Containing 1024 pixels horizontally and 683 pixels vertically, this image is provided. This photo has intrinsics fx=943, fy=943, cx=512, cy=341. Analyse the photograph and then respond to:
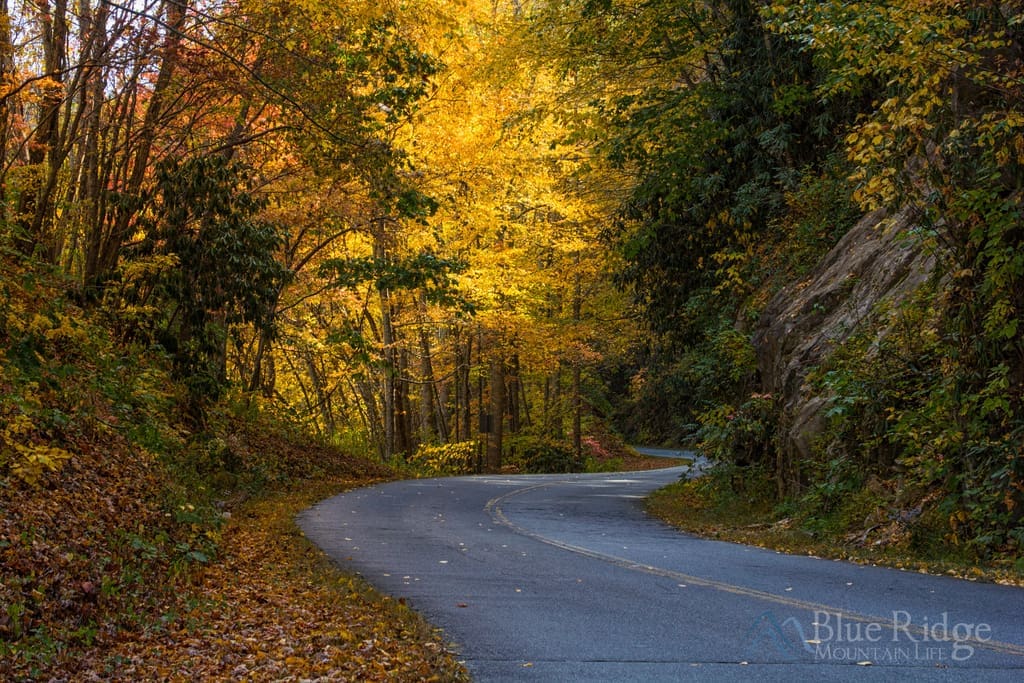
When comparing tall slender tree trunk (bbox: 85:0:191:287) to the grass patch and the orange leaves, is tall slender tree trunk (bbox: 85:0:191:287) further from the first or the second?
the grass patch

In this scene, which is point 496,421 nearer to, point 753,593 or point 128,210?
point 128,210

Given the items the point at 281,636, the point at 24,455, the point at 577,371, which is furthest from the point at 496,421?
the point at 281,636

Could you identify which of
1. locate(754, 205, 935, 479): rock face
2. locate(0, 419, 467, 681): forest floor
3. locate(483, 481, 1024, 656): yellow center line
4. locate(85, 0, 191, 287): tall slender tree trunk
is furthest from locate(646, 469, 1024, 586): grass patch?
locate(85, 0, 191, 287): tall slender tree trunk

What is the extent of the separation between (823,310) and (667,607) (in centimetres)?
976

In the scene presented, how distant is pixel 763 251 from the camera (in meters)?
20.1

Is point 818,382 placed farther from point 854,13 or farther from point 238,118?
point 238,118

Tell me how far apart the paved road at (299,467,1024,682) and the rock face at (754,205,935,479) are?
3447 millimetres

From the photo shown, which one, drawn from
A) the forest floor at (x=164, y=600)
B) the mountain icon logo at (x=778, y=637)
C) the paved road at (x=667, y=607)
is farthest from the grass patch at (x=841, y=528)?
the forest floor at (x=164, y=600)

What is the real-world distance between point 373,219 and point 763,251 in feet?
29.8

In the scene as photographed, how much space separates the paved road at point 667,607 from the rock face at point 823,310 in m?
3.45

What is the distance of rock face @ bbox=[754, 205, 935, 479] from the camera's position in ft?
48.4

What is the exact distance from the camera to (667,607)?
8.04 m

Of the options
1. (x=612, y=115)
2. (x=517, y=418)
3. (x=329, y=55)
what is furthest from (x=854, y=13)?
(x=517, y=418)

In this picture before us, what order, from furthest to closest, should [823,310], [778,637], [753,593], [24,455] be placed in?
[823,310] → [24,455] → [753,593] → [778,637]
